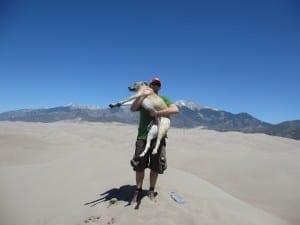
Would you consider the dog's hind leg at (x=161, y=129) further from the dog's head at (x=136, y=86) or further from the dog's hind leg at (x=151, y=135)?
the dog's head at (x=136, y=86)

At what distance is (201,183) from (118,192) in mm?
2484

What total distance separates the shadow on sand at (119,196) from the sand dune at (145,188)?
2cm

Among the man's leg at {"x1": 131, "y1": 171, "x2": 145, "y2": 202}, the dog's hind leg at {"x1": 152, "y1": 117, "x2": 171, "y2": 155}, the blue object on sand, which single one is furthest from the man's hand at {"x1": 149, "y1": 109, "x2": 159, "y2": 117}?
the blue object on sand

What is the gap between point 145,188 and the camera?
6.41m

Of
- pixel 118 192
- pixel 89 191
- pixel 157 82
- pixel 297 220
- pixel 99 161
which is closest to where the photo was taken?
pixel 157 82

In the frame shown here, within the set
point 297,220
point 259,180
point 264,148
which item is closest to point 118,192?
point 297,220

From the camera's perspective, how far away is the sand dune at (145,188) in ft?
17.7

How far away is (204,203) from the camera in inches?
233

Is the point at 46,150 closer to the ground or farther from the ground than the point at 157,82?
closer to the ground

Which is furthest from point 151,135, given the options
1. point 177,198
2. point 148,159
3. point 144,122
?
point 177,198

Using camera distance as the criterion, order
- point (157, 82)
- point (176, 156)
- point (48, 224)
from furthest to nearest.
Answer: point (176, 156), point (157, 82), point (48, 224)

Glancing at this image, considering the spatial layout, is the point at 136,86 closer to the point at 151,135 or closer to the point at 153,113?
the point at 153,113

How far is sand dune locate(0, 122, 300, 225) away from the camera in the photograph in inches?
212

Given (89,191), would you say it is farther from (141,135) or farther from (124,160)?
(124,160)
